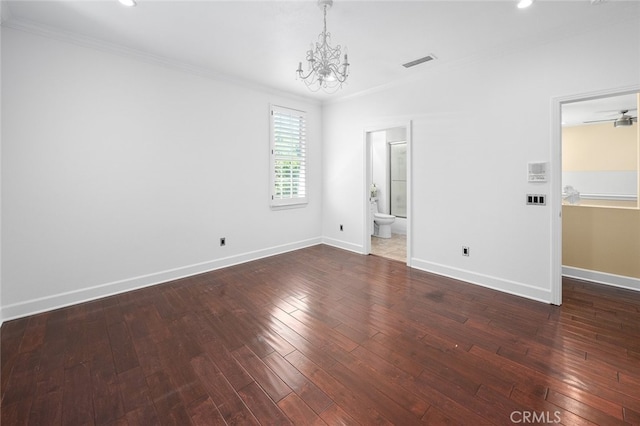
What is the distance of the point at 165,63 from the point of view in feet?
11.4

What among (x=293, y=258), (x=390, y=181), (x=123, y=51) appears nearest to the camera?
(x=123, y=51)

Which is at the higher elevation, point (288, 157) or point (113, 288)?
point (288, 157)

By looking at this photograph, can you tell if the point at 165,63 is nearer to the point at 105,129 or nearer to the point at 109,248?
the point at 105,129

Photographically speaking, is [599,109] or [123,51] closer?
[123,51]

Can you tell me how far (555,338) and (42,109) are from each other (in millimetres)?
5250

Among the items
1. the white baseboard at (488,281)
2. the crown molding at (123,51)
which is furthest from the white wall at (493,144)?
the crown molding at (123,51)

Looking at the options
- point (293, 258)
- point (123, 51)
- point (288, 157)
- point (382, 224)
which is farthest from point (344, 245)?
point (123, 51)

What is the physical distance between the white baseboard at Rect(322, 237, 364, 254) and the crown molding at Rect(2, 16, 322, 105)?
2902 millimetres

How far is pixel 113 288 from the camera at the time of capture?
320 cm

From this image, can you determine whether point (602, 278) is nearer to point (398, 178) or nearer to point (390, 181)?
point (398, 178)

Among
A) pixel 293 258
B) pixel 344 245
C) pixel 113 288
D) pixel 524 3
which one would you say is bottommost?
pixel 113 288

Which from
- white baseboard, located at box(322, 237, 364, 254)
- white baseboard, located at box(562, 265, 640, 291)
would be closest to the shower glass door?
white baseboard, located at box(322, 237, 364, 254)

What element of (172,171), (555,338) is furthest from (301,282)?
(555,338)

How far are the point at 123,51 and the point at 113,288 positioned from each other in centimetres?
277
